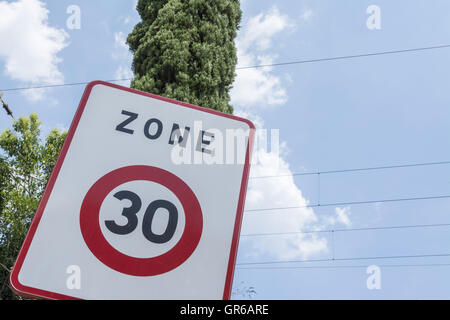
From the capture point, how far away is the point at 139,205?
1113 mm

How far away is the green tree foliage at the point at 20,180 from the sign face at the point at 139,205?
687cm

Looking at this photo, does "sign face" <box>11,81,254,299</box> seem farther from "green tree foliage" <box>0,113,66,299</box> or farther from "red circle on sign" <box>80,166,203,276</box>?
"green tree foliage" <box>0,113,66,299</box>

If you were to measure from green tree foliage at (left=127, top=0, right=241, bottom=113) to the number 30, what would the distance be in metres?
4.36

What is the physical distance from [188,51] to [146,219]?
5047 millimetres

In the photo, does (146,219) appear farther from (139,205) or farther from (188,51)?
(188,51)

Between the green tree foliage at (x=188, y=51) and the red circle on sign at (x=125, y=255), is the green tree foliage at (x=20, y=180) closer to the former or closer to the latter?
the green tree foliage at (x=188, y=51)

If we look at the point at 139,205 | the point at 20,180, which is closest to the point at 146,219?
the point at 139,205

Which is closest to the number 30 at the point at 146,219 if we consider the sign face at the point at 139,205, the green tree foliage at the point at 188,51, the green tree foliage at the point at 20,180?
the sign face at the point at 139,205

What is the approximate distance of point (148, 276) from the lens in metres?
1.02

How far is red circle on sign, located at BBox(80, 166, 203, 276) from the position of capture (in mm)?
1020

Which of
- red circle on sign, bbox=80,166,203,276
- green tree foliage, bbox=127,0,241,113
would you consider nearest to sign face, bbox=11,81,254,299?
red circle on sign, bbox=80,166,203,276

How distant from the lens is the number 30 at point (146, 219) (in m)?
1.07

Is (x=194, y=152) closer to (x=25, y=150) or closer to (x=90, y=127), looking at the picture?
(x=90, y=127)
